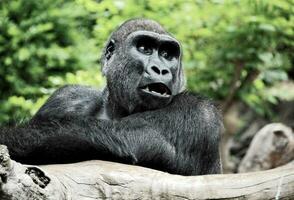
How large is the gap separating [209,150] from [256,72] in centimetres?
500

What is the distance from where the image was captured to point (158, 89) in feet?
16.1

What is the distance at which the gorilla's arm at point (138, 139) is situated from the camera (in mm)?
4191

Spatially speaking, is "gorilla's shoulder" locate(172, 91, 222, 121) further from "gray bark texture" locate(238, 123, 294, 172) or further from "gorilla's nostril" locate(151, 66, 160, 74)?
"gray bark texture" locate(238, 123, 294, 172)

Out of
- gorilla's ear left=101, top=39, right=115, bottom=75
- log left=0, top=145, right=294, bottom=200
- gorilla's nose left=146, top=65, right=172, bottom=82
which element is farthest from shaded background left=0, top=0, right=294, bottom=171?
log left=0, top=145, right=294, bottom=200

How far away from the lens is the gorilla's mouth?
15.9 ft

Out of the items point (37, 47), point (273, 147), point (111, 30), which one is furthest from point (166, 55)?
point (273, 147)

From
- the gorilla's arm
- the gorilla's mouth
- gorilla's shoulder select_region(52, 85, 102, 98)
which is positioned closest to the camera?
the gorilla's arm

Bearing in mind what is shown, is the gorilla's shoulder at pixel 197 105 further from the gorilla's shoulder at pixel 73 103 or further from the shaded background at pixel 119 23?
the shaded background at pixel 119 23

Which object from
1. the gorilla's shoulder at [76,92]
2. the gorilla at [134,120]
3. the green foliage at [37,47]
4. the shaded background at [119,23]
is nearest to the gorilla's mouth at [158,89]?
the gorilla at [134,120]

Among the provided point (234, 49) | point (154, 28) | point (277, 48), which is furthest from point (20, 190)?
point (277, 48)

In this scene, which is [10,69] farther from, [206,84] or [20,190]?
[20,190]

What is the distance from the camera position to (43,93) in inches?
326

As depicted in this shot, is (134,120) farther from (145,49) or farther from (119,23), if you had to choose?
(119,23)

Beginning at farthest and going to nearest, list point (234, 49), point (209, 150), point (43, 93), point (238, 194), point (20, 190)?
point (234, 49) < point (43, 93) < point (209, 150) < point (238, 194) < point (20, 190)
